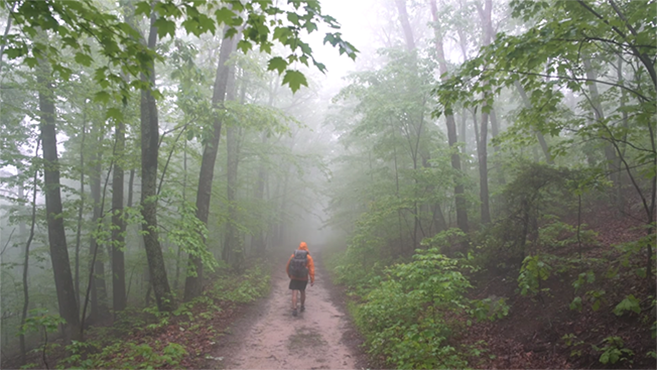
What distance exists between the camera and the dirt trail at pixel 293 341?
5480 mm

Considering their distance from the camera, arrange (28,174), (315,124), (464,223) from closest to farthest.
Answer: (28,174) → (464,223) → (315,124)

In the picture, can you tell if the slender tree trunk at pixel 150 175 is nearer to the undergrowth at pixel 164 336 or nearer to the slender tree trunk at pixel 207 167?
the undergrowth at pixel 164 336

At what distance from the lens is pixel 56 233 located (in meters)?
9.14

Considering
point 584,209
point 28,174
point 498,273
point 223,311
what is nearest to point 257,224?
point 223,311

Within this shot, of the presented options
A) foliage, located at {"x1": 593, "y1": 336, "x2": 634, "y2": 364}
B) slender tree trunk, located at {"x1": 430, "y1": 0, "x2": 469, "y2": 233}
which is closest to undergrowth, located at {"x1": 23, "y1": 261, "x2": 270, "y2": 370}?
foliage, located at {"x1": 593, "y1": 336, "x2": 634, "y2": 364}

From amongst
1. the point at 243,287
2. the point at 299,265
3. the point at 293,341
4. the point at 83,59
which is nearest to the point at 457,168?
the point at 299,265

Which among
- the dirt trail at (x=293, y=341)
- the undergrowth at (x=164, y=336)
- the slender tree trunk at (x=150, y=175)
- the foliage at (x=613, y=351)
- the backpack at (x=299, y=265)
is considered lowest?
the dirt trail at (x=293, y=341)

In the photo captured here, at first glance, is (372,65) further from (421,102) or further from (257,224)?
(257,224)

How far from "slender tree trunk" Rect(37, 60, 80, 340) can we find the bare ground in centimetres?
498

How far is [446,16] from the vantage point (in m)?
11.9

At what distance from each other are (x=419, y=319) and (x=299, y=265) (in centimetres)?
338

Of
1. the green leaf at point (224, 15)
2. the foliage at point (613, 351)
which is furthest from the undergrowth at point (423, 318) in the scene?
the green leaf at point (224, 15)

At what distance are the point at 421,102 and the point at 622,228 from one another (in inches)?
264

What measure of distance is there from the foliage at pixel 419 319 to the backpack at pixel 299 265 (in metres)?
1.75
